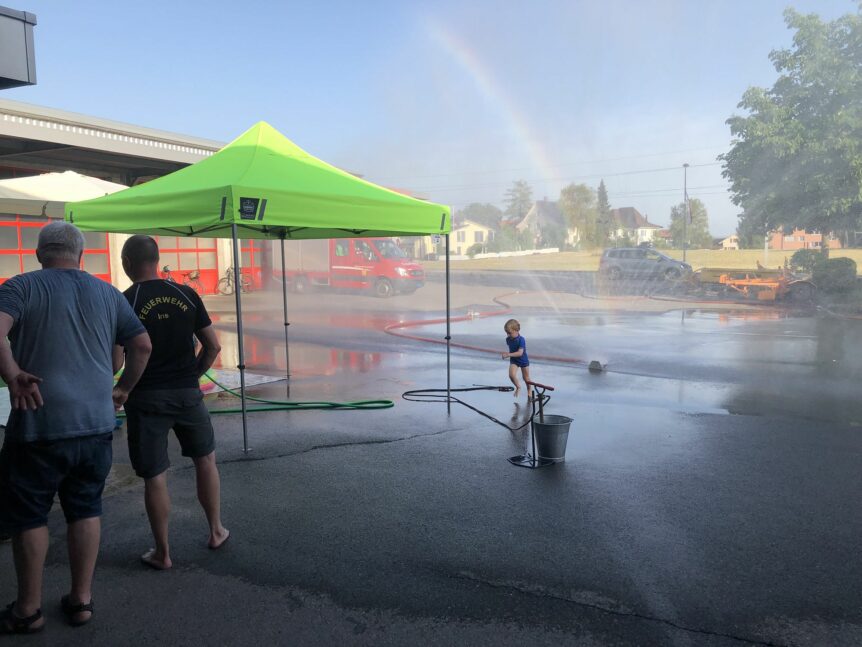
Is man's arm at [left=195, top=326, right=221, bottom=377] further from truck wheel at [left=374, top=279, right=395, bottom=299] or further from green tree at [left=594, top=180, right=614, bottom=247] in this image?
green tree at [left=594, top=180, right=614, bottom=247]

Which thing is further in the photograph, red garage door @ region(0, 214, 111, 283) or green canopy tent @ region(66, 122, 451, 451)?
red garage door @ region(0, 214, 111, 283)

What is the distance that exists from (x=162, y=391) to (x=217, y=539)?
3.17 feet

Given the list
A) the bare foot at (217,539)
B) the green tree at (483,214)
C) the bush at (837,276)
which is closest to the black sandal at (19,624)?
the bare foot at (217,539)

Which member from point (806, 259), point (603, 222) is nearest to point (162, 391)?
point (806, 259)

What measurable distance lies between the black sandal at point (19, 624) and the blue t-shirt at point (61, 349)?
0.82 m

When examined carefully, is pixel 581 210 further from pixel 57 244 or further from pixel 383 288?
pixel 57 244

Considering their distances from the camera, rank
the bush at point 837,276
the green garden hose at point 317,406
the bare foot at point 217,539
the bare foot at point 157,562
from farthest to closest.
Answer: the bush at point 837,276 < the green garden hose at point 317,406 < the bare foot at point 217,539 < the bare foot at point 157,562

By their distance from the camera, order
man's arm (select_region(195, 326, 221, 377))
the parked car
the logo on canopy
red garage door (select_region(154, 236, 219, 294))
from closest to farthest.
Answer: man's arm (select_region(195, 326, 221, 377))
the logo on canopy
red garage door (select_region(154, 236, 219, 294))
the parked car

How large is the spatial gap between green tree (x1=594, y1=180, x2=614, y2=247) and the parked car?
45.2 ft

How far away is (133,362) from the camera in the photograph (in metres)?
3.14

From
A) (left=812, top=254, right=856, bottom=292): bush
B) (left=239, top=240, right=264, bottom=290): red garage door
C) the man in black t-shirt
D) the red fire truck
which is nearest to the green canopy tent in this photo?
the man in black t-shirt

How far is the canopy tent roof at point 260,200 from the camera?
5156mm

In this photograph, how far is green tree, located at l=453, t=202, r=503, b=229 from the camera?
9831 cm

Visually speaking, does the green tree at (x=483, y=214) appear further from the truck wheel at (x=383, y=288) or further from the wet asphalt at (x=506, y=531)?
the wet asphalt at (x=506, y=531)
